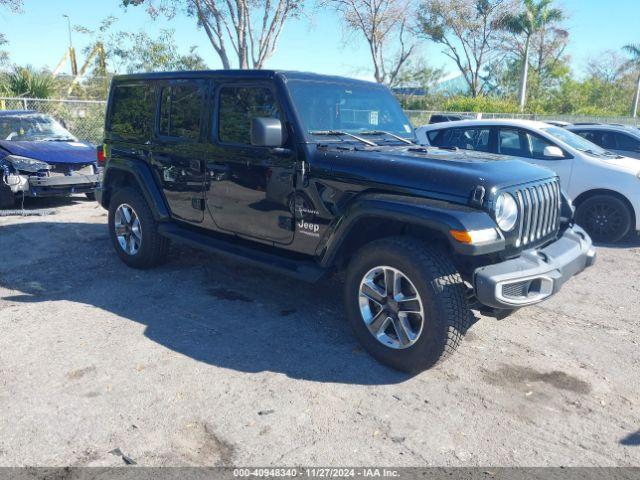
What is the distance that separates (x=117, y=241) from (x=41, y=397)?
2.90 m

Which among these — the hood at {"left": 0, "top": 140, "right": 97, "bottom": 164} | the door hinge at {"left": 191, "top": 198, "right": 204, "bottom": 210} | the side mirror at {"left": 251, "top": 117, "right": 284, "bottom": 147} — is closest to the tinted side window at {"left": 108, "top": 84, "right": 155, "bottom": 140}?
the door hinge at {"left": 191, "top": 198, "right": 204, "bottom": 210}

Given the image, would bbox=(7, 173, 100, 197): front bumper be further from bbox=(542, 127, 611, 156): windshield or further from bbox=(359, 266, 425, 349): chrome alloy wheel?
bbox=(542, 127, 611, 156): windshield

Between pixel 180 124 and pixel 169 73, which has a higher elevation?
pixel 169 73

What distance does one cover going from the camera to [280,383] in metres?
3.64

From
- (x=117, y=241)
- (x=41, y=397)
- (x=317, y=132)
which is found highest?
(x=317, y=132)

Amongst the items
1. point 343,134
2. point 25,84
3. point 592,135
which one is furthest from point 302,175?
point 25,84

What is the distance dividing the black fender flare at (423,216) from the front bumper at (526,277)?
6.1 inches

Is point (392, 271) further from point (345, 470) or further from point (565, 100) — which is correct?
point (565, 100)

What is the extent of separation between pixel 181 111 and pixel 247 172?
1.18 m

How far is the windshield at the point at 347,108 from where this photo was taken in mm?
4414

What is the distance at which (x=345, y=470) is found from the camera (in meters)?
2.79

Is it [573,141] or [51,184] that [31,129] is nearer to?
[51,184]

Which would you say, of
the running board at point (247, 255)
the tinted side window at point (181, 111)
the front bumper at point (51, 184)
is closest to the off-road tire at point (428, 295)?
the running board at point (247, 255)

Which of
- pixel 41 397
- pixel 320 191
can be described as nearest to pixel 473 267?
pixel 320 191
